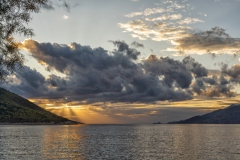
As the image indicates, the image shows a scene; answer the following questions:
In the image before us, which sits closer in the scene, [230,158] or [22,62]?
[22,62]

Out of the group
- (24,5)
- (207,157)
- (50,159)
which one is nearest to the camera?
(24,5)

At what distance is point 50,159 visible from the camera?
85875 millimetres

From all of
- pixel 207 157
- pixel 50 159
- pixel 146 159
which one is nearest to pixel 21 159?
pixel 50 159

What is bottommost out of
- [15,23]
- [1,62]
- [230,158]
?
[230,158]

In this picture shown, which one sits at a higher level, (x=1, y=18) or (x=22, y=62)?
(x=1, y=18)

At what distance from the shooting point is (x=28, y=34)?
30141 millimetres

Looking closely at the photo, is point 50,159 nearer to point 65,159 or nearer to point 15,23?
point 65,159

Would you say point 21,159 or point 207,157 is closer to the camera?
point 21,159

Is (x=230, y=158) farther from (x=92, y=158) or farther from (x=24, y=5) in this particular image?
(x=24, y=5)

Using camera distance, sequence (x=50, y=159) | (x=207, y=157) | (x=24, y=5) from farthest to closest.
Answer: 1. (x=207, y=157)
2. (x=50, y=159)
3. (x=24, y=5)

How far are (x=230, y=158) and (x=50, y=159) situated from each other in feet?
191

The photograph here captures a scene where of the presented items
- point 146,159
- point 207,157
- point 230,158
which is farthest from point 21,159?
point 230,158

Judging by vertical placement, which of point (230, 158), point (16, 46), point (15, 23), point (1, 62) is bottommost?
point (230, 158)

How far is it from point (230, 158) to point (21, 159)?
67.4m
